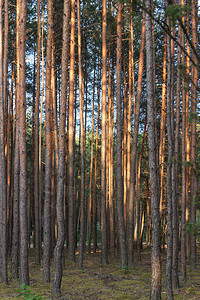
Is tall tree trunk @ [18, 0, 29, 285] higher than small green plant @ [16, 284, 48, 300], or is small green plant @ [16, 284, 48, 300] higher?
tall tree trunk @ [18, 0, 29, 285]

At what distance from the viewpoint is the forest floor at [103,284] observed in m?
7.10

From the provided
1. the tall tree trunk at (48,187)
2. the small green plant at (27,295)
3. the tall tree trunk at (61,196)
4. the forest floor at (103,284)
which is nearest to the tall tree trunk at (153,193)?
the forest floor at (103,284)

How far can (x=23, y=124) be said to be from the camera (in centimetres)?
757

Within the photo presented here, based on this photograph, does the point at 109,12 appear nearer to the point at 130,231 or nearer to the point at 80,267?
the point at 130,231

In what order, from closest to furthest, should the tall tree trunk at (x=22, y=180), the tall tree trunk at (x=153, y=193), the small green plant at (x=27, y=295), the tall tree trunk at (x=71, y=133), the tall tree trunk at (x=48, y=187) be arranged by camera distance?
1. the small green plant at (x=27, y=295)
2. the tall tree trunk at (x=153, y=193)
3. the tall tree trunk at (x=22, y=180)
4. the tall tree trunk at (x=48, y=187)
5. the tall tree trunk at (x=71, y=133)

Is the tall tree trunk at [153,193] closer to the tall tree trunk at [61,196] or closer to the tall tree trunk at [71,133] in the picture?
the tall tree trunk at [61,196]

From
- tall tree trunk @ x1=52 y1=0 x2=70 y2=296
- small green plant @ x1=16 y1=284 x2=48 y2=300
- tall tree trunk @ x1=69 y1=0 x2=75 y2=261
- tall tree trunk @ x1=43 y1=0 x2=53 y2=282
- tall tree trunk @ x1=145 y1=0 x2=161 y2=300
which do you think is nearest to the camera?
small green plant @ x1=16 y1=284 x2=48 y2=300

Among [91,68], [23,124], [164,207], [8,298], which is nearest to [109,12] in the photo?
[91,68]

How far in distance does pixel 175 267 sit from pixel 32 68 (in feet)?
40.4

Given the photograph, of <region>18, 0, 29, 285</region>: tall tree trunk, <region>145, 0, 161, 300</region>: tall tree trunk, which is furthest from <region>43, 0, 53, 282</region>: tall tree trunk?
<region>145, 0, 161, 300</region>: tall tree trunk

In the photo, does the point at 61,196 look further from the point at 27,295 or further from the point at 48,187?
the point at 27,295

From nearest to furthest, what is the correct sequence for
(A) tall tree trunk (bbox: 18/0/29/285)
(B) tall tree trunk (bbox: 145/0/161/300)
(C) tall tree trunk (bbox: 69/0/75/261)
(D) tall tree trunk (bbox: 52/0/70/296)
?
1. (B) tall tree trunk (bbox: 145/0/161/300)
2. (D) tall tree trunk (bbox: 52/0/70/296)
3. (A) tall tree trunk (bbox: 18/0/29/285)
4. (C) tall tree trunk (bbox: 69/0/75/261)

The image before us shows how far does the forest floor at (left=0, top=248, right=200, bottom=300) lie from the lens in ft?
23.3

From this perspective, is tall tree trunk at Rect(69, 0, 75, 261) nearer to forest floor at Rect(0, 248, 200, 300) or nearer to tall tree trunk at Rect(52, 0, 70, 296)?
forest floor at Rect(0, 248, 200, 300)
